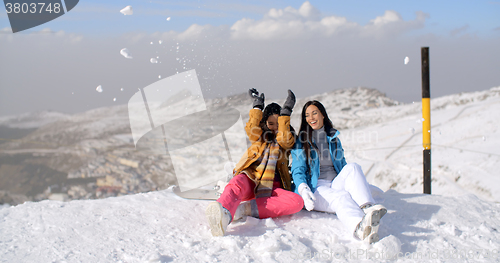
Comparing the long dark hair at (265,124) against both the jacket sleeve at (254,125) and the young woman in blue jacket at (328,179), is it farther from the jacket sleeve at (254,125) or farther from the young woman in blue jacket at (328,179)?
the young woman in blue jacket at (328,179)

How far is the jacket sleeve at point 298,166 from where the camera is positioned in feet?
8.74

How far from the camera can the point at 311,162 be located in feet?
9.11

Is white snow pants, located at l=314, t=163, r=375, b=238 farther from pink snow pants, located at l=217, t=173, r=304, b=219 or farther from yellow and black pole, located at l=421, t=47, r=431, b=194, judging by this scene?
yellow and black pole, located at l=421, t=47, r=431, b=194

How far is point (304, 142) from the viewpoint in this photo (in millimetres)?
2826

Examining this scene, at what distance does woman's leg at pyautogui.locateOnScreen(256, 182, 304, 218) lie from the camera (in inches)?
99.0

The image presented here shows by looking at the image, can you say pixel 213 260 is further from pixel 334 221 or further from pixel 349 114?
pixel 349 114

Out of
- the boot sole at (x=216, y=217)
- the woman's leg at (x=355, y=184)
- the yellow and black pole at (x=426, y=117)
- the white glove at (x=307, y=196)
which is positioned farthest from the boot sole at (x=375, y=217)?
the yellow and black pole at (x=426, y=117)

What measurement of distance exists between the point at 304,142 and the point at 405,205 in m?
1.04

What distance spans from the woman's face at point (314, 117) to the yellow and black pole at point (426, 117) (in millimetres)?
1908

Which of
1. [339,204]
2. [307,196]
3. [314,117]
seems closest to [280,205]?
[307,196]

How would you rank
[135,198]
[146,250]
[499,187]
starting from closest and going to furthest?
[146,250]
[135,198]
[499,187]

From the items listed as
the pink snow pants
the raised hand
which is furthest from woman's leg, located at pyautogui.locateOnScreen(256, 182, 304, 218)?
the raised hand

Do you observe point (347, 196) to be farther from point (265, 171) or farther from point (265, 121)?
point (265, 121)

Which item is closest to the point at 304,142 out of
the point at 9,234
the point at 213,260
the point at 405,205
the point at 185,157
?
the point at 405,205
